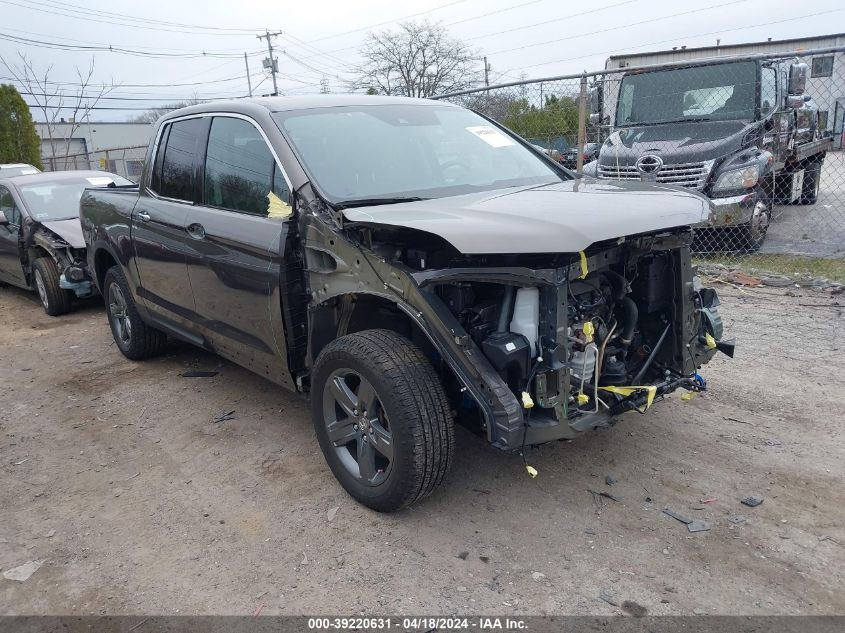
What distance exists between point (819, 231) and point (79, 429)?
31.6 ft

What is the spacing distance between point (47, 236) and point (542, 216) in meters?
6.50

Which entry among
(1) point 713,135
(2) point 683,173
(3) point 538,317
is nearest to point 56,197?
(3) point 538,317

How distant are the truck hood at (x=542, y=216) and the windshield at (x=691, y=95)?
226 inches

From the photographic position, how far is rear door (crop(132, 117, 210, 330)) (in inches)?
167

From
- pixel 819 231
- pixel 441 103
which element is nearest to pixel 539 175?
pixel 441 103

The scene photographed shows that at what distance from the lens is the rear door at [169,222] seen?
4242mm

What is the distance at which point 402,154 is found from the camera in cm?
373

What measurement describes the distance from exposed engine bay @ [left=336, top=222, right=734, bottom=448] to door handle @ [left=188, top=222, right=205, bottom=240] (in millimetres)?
1517

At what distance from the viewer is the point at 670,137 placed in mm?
8453

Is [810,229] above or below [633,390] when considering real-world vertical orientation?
above

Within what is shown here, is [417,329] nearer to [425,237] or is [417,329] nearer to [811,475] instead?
[425,237]

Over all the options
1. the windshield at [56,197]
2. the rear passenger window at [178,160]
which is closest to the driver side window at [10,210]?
the windshield at [56,197]

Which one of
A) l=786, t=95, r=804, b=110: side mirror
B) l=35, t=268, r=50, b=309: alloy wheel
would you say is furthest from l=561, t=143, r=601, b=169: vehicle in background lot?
l=35, t=268, r=50, b=309: alloy wheel

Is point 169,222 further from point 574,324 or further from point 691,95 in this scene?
point 691,95
